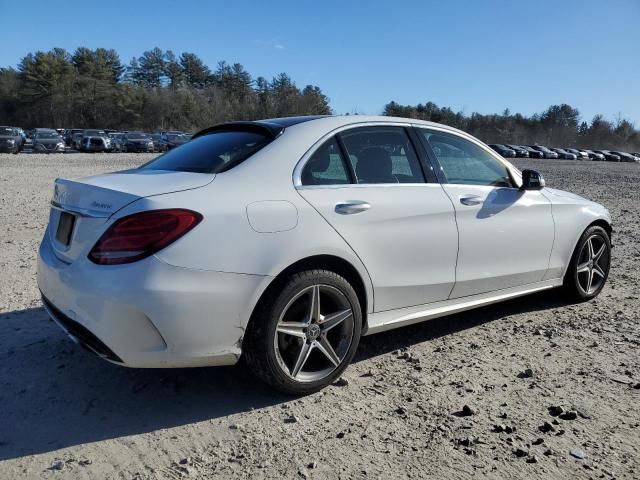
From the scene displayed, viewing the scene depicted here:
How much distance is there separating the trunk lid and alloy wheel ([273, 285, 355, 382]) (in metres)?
0.87

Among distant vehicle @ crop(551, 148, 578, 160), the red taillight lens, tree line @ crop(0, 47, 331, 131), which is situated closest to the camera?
the red taillight lens

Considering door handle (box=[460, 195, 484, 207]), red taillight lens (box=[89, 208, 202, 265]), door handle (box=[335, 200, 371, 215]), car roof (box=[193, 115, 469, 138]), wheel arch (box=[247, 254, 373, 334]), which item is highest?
car roof (box=[193, 115, 469, 138])

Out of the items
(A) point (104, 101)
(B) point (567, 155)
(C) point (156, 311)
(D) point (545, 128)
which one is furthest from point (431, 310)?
(D) point (545, 128)

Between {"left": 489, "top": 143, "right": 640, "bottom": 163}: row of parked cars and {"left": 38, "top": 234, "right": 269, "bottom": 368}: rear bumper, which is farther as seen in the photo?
{"left": 489, "top": 143, "right": 640, "bottom": 163}: row of parked cars

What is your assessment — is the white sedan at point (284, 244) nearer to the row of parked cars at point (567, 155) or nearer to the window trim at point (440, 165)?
the window trim at point (440, 165)

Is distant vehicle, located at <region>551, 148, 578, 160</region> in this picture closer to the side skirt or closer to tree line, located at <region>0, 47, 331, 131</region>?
tree line, located at <region>0, 47, 331, 131</region>

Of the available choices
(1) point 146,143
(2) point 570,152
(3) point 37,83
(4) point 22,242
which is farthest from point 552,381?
(3) point 37,83

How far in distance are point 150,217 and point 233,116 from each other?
9187 cm

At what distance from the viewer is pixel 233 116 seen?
91062 millimetres

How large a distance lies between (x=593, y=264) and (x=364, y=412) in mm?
3193

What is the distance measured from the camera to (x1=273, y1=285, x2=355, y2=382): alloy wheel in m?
3.03

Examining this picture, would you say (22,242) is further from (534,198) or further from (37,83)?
(37,83)

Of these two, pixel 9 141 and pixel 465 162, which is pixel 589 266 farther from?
pixel 9 141

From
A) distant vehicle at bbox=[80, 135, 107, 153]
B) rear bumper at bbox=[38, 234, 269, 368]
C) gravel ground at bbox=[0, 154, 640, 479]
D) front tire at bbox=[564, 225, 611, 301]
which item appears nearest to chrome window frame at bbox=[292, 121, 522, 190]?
rear bumper at bbox=[38, 234, 269, 368]
